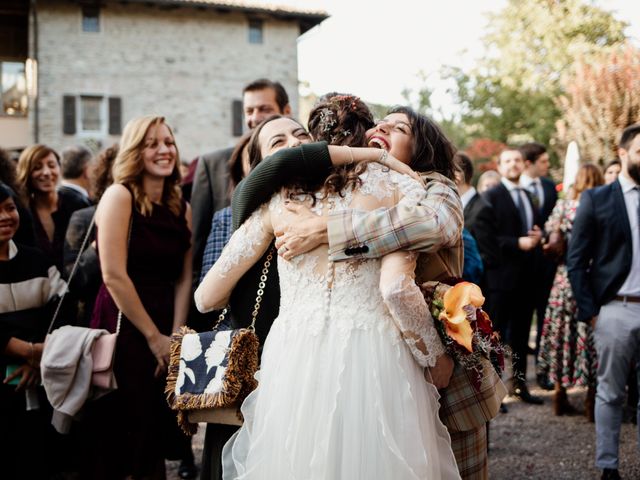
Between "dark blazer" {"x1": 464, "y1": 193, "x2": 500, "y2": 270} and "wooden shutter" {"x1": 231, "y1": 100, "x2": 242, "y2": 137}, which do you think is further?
"wooden shutter" {"x1": 231, "y1": 100, "x2": 242, "y2": 137}

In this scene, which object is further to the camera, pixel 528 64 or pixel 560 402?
pixel 528 64

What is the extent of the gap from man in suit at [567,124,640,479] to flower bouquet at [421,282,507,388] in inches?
93.8

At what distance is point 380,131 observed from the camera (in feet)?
8.96

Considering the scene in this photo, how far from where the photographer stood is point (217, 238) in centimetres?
397

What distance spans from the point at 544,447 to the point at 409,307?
3997 mm

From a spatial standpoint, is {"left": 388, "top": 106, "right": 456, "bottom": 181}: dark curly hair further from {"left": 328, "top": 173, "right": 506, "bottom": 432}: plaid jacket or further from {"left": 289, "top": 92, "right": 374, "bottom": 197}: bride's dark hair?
{"left": 289, "top": 92, "right": 374, "bottom": 197}: bride's dark hair

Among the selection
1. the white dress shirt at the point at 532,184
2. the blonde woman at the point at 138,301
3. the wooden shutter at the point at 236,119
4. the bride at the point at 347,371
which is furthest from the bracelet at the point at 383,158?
the wooden shutter at the point at 236,119

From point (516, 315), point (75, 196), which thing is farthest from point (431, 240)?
point (516, 315)

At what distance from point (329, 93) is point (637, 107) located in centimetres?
2165

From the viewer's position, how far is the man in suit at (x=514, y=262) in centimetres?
718

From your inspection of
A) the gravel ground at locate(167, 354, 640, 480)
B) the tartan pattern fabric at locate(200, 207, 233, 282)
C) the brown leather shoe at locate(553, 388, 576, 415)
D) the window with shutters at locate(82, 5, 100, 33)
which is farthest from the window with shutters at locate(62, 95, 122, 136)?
the tartan pattern fabric at locate(200, 207, 233, 282)

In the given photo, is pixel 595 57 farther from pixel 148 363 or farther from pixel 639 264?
pixel 148 363

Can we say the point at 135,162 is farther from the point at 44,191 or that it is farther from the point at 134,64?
the point at 134,64

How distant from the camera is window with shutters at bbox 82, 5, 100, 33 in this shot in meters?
24.8
